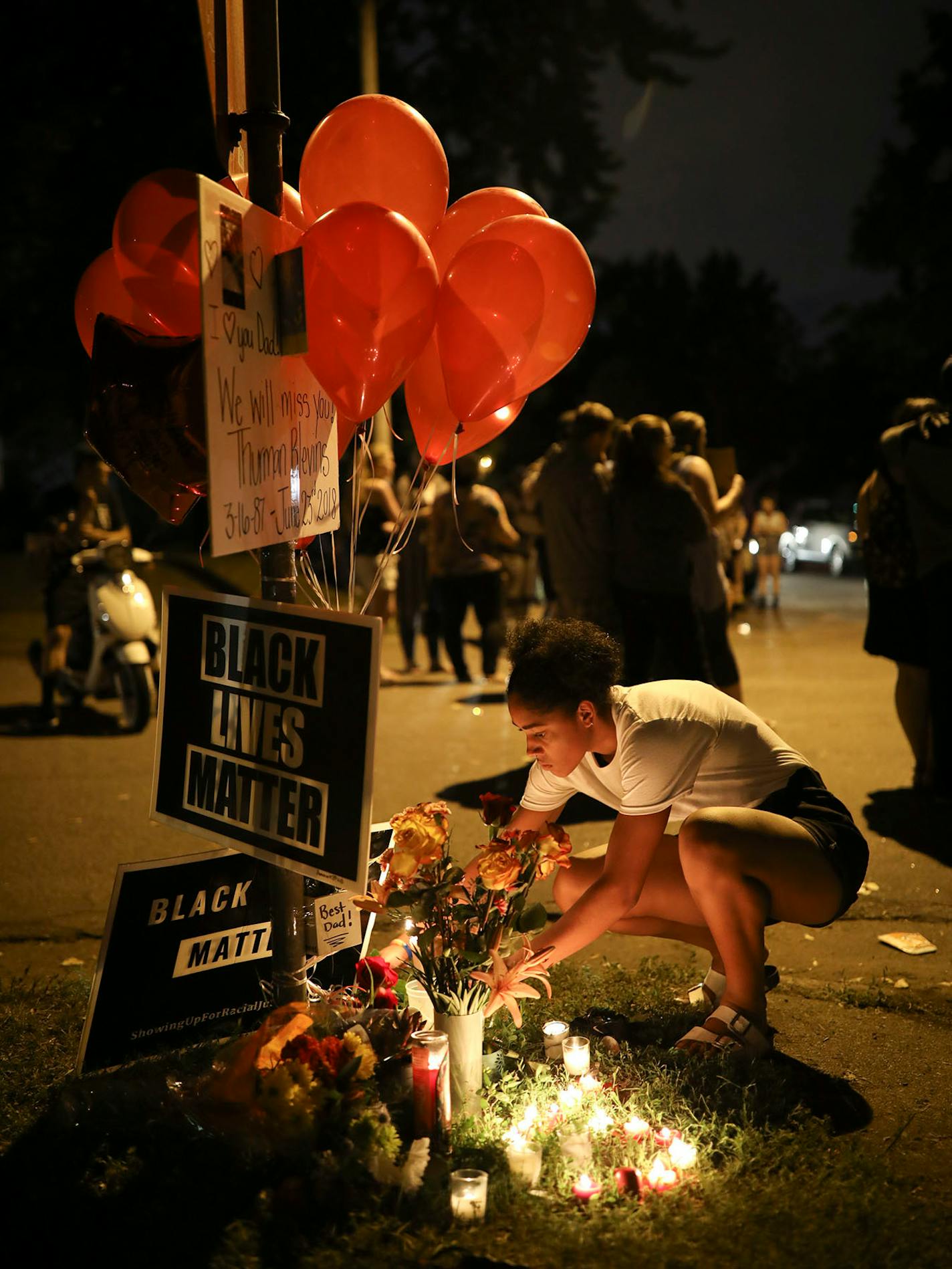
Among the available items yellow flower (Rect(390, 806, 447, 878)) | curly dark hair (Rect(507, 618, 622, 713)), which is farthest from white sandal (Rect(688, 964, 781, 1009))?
yellow flower (Rect(390, 806, 447, 878))

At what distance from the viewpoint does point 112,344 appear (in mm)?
3029

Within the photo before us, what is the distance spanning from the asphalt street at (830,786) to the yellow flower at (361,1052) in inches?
50.8

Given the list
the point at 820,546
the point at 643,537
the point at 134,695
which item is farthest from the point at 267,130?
the point at 820,546

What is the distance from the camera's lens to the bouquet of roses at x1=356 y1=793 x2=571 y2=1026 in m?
3.06

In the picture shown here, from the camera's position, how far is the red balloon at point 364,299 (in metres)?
2.90

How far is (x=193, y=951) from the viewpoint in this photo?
11.4 ft

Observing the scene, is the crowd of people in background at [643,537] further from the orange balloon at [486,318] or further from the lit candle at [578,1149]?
the lit candle at [578,1149]

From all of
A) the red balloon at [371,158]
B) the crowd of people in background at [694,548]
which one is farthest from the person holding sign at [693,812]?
the crowd of people in background at [694,548]

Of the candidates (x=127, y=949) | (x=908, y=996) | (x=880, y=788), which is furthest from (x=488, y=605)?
(x=127, y=949)

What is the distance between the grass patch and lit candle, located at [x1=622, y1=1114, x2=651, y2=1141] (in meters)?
0.04

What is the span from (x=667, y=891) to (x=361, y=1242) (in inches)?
58.1

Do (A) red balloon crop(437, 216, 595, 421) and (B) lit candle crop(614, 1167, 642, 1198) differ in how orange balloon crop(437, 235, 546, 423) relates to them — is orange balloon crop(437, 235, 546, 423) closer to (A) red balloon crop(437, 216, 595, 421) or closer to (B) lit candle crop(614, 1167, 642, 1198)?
(A) red balloon crop(437, 216, 595, 421)

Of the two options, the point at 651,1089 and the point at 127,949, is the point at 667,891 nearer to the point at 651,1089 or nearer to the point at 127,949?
the point at 651,1089

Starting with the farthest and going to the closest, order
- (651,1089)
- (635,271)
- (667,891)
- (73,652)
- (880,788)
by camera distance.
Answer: (635,271), (73,652), (880,788), (667,891), (651,1089)
